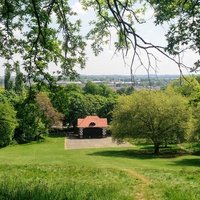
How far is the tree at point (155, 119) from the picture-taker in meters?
53.1

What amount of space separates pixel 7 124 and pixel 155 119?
2368cm

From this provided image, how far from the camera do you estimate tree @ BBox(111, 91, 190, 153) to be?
2089 inches

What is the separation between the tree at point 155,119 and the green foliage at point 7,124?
1697 cm

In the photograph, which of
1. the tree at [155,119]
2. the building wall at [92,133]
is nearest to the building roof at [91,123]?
the building wall at [92,133]

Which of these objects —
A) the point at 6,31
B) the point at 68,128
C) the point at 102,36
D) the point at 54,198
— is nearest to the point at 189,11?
the point at 102,36

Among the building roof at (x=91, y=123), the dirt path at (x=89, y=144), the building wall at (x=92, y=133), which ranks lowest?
the dirt path at (x=89, y=144)

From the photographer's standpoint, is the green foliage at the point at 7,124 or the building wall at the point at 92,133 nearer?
the green foliage at the point at 7,124

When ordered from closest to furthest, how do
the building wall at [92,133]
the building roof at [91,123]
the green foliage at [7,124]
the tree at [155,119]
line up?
1. the tree at [155,119]
2. the green foliage at [7,124]
3. the building roof at [91,123]
4. the building wall at [92,133]

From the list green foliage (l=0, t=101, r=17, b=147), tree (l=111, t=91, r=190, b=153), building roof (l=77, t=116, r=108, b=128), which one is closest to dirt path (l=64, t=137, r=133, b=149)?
green foliage (l=0, t=101, r=17, b=147)

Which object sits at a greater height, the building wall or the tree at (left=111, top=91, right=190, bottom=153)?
the tree at (left=111, top=91, right=190, bottom=153)

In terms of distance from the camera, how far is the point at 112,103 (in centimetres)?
9662

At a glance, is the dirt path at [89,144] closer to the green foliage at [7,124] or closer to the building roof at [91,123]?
the green foliage at [7,124]

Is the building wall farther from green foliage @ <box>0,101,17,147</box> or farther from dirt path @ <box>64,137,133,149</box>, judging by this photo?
green foliage @ <box>0,101,17,147</box>

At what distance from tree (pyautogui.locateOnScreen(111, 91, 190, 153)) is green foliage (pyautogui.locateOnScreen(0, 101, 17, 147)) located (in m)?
17.0
